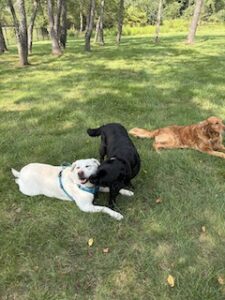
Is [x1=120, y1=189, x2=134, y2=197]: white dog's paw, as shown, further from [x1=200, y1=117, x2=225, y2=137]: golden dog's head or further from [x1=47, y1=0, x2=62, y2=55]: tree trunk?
[x1=47, y1=0, x2=62, y2=55]: tree trunk

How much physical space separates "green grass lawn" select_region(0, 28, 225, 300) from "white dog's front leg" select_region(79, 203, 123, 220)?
0.19ft

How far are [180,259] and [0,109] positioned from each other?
5.50 m

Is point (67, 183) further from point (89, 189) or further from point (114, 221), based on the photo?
point (114, 221)

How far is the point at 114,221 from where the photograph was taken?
3611mm

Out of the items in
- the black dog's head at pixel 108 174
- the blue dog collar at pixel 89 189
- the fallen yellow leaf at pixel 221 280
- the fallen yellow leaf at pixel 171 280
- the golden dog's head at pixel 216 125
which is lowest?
the fallen yellow leaf at pixel 171 280

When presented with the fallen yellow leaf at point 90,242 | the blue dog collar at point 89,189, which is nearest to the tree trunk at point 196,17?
the blue dog collar at point 89,189

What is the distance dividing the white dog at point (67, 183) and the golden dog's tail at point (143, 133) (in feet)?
5.54

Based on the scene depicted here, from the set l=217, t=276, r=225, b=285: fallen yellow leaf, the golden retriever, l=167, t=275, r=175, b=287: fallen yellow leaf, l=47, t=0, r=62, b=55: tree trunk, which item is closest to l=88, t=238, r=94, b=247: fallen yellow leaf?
l=167, t=275, r=175, b=287: fallen yellow leaf

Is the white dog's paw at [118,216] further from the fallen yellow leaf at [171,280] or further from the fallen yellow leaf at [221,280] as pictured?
the fallen yellow leaf at [221,280]

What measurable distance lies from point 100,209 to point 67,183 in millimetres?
476

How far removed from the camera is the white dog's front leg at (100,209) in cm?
365

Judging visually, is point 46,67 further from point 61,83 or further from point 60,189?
point 60,189

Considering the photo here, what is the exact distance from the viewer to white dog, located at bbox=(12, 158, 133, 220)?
12.0 feet

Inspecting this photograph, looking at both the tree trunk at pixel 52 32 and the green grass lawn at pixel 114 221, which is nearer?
the green grass lawn at pixel 114 221
